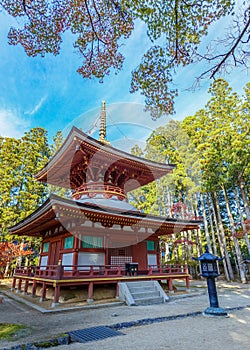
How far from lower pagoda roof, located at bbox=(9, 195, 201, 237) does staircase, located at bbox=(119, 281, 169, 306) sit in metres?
2.63

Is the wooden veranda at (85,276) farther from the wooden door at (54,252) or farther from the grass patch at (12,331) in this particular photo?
the grass patch at (12,331)

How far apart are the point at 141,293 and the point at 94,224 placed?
3.44 m

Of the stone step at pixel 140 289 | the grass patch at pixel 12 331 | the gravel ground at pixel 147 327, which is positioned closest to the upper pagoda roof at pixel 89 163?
the stone step at pixel 140 289

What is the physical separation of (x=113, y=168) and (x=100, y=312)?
22.5 feet

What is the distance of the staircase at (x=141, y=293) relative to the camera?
324 inches

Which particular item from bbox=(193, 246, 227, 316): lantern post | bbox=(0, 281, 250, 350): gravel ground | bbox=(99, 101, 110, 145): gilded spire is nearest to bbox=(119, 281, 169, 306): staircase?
bbox=(0, 281, 250, 350): gravel ground

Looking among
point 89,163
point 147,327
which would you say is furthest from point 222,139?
point 147,327

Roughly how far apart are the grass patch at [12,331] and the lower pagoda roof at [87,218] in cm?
353

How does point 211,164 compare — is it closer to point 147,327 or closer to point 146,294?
point 146,294

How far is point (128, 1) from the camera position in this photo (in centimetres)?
387

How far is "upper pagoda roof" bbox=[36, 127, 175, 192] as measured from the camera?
33.0 feet

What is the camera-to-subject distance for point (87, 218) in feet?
30.0

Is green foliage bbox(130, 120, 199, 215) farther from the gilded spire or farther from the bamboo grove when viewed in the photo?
the gilded spire

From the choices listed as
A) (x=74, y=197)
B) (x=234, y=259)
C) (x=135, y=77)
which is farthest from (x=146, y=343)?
(x=234, y=259)
